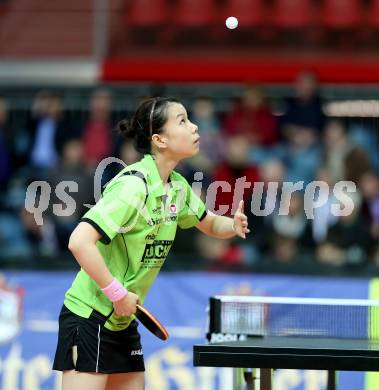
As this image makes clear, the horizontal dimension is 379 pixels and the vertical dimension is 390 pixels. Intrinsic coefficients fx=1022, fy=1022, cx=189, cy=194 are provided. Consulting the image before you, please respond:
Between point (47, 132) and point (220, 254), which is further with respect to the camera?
point (47, 132)

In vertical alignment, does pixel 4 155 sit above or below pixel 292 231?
above

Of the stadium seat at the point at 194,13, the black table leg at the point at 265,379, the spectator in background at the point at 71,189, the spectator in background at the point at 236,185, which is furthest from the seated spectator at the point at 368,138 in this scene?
the black table leg at the point at 265,379

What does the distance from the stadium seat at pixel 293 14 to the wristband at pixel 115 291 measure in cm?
998

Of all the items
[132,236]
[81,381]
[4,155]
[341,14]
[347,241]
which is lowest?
[81,381]

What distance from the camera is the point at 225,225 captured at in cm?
621

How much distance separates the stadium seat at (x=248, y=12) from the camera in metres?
14.9

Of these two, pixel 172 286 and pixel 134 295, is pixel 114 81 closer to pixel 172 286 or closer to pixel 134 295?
pixel 172 286

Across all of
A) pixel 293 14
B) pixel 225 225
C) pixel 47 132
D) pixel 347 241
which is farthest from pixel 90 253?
pixel 293 14

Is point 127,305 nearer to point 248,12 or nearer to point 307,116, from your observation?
point 307,116

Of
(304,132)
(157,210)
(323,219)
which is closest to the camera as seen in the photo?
(157,210)

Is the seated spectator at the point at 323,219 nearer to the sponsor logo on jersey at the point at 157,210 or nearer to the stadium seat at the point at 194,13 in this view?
the sponsor logo on jersey at the point at 157,210

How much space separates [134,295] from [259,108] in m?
6.42

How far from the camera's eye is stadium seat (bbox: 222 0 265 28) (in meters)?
14.9

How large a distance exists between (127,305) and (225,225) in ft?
3.38
